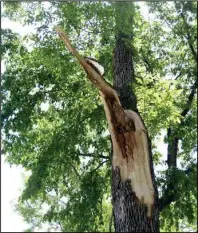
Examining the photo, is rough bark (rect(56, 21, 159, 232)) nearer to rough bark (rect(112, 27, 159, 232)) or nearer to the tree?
rough bark (rect(112, 27, 159, 232))

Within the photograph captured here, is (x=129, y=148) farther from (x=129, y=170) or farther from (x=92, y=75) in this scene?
(x=92, y=75)

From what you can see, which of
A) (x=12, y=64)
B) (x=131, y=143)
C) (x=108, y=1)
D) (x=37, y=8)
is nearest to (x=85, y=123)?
(x=12, y=64)

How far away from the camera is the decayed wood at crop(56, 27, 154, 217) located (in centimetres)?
425

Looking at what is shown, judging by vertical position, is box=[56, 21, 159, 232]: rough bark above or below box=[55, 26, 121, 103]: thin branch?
below

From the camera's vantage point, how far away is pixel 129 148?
172 inches

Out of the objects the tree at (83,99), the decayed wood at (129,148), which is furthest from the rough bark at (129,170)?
the tree at (83,99)

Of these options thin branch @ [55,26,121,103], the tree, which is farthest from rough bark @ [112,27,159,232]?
the tree

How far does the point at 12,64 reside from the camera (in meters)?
8.34

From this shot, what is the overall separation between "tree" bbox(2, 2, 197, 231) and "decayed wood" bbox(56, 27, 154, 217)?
4.98ft

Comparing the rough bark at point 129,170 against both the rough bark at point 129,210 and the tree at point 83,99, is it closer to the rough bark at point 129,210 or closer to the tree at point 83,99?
the rough bark at point 129,210

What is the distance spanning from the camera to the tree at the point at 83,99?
21.8 feet

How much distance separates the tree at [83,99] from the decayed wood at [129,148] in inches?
59.8

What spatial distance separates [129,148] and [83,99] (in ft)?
11.7

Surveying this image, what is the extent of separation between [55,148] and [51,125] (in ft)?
2.64
